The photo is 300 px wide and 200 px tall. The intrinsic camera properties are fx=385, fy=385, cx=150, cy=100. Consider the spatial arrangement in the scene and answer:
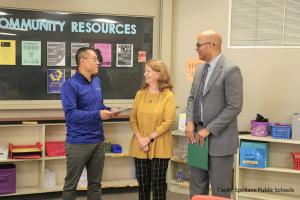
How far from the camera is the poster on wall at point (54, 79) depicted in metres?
4.25

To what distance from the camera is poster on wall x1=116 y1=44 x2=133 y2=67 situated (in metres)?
4.52

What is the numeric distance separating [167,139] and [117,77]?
5.20 ft

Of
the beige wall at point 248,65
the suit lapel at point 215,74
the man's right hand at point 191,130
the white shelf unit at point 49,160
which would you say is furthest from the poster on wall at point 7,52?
the suit lapel at point 215,74

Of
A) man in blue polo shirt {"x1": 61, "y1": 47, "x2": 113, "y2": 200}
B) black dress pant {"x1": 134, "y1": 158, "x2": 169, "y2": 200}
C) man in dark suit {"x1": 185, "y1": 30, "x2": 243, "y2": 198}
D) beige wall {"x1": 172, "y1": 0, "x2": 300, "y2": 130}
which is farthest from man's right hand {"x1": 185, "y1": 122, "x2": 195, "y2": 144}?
beige wall {"x1": 172, "y1": 0, "x2": 300, "y2": 130}

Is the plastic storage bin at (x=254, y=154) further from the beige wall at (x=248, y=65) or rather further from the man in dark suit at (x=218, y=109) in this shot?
the man in dark suit at (x=218, y=109)

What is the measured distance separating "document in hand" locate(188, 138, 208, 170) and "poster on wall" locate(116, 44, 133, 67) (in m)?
1.95

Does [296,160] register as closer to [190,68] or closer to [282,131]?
[282,131]

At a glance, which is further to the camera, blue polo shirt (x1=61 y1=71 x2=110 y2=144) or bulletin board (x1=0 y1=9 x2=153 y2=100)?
bulletin board (x1=0 y1=9 x2=153 y2=100)

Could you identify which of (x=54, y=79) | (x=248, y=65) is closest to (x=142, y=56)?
(x=54, y=79)

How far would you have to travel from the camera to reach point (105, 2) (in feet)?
14.4

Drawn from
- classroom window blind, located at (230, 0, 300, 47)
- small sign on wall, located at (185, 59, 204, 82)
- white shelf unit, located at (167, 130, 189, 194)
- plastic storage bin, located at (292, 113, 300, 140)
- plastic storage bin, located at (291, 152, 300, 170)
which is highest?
classroom window blind, located at (230, 0, 300, 47)

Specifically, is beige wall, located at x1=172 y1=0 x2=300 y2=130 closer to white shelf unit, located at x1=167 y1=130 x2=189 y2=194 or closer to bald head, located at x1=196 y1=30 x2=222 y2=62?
white shelf unit, located at x1=167 y1=130 x2=189 y2=194

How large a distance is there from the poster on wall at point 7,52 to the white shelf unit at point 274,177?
8.31ft

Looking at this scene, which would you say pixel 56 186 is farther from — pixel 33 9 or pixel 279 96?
pixel 279 96
